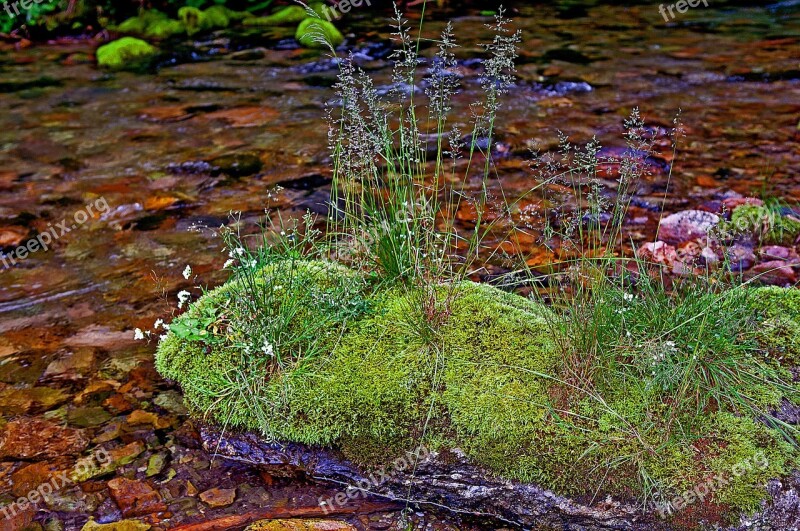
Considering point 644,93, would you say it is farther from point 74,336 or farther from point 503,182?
point 74,336

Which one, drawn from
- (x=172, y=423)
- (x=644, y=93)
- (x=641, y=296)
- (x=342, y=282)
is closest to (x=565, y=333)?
(x=641, y=296)

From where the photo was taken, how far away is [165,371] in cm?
342

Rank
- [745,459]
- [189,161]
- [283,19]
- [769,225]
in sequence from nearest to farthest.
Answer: [745,459] → [769,225] → [189,161] → [283,19]

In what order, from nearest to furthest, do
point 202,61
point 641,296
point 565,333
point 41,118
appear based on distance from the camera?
1. point 565,333
2. point 641,296
3. point 41,118
4. point 202,61

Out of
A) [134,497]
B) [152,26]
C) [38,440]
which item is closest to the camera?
[134,497]

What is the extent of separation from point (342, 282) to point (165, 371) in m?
0.95

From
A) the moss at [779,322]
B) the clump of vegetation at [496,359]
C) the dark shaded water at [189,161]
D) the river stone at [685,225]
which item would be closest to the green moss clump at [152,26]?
the dark shaded water at [189,161]

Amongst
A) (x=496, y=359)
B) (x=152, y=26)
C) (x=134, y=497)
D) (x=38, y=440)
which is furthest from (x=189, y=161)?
(x=152, y=26)

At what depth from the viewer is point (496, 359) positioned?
3.13 m

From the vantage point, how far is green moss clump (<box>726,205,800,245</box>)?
4.79 m

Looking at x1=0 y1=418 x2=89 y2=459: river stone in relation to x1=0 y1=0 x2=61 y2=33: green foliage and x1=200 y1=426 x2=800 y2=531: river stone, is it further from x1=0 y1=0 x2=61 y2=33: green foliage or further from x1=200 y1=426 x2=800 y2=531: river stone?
x1=0 y1=0 x2=61 y2=33: green foliage

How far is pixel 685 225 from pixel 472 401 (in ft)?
9.00

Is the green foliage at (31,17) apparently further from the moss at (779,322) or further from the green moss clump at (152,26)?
the moss at (779,322)

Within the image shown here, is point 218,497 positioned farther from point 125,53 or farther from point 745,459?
point 125,53
